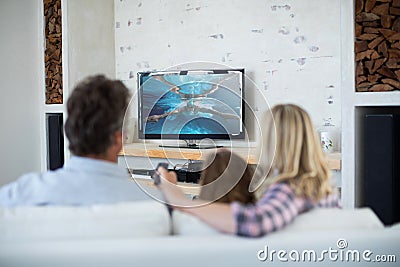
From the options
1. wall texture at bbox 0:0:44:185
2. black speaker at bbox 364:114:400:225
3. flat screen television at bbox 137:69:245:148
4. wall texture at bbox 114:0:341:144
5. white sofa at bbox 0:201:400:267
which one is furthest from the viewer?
wall texture at bbox 0:0:44:185

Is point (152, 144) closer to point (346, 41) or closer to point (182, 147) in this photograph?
point (182, 147)

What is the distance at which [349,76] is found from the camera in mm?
3500

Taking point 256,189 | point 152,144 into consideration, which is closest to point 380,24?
point 256,189

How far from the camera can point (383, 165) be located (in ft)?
10.9

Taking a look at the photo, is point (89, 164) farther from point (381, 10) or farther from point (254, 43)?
point (254, 43)

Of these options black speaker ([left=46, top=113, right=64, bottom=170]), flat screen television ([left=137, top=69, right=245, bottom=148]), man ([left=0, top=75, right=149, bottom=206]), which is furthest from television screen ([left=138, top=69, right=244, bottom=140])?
man ([left=0, top=75, right=149, bottom=206])

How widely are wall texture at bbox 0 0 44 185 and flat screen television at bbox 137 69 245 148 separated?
45.6 inches

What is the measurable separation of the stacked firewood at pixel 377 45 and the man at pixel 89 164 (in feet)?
7.10

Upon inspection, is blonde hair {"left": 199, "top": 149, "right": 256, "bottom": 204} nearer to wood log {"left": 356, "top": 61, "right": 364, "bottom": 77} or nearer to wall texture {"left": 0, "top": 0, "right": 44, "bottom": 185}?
wood log {"left": 356, "top": 61, "right": 364, "bottom": 77}

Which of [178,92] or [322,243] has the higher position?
[178,92]

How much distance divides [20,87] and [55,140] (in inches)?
25.5

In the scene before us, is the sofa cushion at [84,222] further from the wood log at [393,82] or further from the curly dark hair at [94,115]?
the wood log at [393,82]

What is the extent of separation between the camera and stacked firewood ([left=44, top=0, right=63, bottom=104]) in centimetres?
535

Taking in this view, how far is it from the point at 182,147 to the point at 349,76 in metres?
1.96
